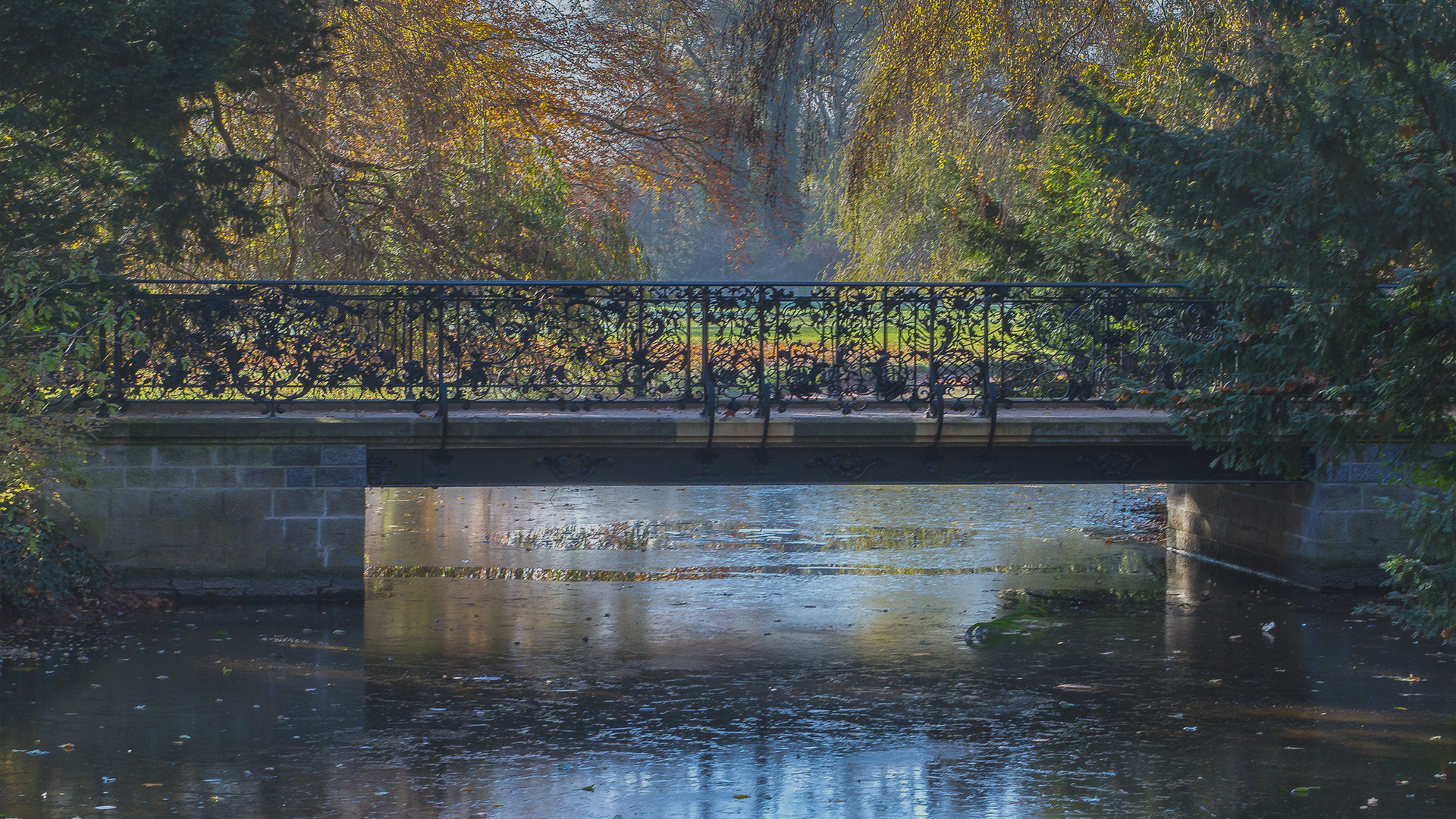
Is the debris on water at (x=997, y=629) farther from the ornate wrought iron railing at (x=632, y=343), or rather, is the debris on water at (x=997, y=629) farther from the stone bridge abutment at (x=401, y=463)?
the ornate wrought iron railing at (x=632, y=343)

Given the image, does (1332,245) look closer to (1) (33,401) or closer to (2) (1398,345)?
(2) (1398,345)

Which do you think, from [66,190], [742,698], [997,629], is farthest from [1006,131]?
[66,190]

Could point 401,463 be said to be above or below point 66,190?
below

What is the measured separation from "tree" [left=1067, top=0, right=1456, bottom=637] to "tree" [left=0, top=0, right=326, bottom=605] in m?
6.50

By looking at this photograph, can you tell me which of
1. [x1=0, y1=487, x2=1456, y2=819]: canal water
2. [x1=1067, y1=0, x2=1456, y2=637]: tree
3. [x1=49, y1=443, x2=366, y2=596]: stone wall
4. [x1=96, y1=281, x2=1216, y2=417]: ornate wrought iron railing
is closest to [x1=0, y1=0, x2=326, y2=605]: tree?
[x1=49, y1=443, x2=366, y2=596]: stone wall

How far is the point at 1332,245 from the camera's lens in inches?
262

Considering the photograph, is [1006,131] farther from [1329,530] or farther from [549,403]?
[549,403]

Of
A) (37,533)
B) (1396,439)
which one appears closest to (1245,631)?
(1396,439)

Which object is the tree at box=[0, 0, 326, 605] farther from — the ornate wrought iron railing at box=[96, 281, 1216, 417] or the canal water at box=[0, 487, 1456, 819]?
the canal water at box=[0, 487, 1456, 819]

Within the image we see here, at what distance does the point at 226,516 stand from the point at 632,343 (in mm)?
3431

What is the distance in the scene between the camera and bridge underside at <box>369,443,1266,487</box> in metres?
10.8

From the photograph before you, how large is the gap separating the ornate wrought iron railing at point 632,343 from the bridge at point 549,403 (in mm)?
22

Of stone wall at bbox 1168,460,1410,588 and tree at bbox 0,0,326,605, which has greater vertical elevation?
tree at bbox 0,0,326,605

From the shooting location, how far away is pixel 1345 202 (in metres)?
6.25
